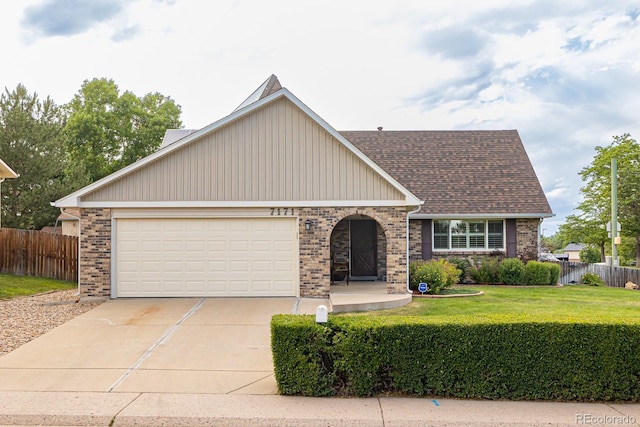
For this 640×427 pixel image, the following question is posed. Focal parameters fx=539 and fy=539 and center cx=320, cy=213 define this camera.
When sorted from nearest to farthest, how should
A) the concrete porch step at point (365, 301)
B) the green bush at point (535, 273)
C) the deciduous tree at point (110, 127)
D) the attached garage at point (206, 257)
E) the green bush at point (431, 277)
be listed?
the concrete porch step at point (365, 301), the attached garage at point (206, 257), the green bush at point (431, 277), the green bush at point (535, 273), the deciduous tree at point (110, 127)

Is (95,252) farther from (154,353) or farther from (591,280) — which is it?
(591,280)

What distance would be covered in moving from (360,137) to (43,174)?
18.5 m

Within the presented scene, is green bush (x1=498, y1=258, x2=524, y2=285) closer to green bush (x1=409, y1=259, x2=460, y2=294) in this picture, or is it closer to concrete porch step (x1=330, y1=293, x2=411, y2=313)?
green bush (x1=409, y1=259, x2=460, y2=294)

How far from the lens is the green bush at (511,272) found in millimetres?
18016

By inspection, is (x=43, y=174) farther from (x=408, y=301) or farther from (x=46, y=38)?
(x=408, y=301)

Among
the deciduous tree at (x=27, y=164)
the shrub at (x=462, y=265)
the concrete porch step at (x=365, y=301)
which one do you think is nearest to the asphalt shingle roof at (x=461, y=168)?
the shrub at (x=462, y=265)

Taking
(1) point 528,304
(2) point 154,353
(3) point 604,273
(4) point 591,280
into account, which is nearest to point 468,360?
(2) point 154,353

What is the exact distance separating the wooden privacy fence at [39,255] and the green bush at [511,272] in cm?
1484

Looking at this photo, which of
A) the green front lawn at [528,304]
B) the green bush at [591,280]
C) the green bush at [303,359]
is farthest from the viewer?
the green bush at [591,280]

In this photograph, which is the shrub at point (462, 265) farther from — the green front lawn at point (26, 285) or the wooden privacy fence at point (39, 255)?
the wooden privacy fence at point (39, 255)

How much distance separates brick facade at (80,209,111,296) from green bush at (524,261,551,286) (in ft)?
43.0

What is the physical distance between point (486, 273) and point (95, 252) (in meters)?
12.3

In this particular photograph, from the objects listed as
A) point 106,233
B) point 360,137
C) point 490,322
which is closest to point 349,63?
point 360,137

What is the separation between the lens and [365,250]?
18297 mm
